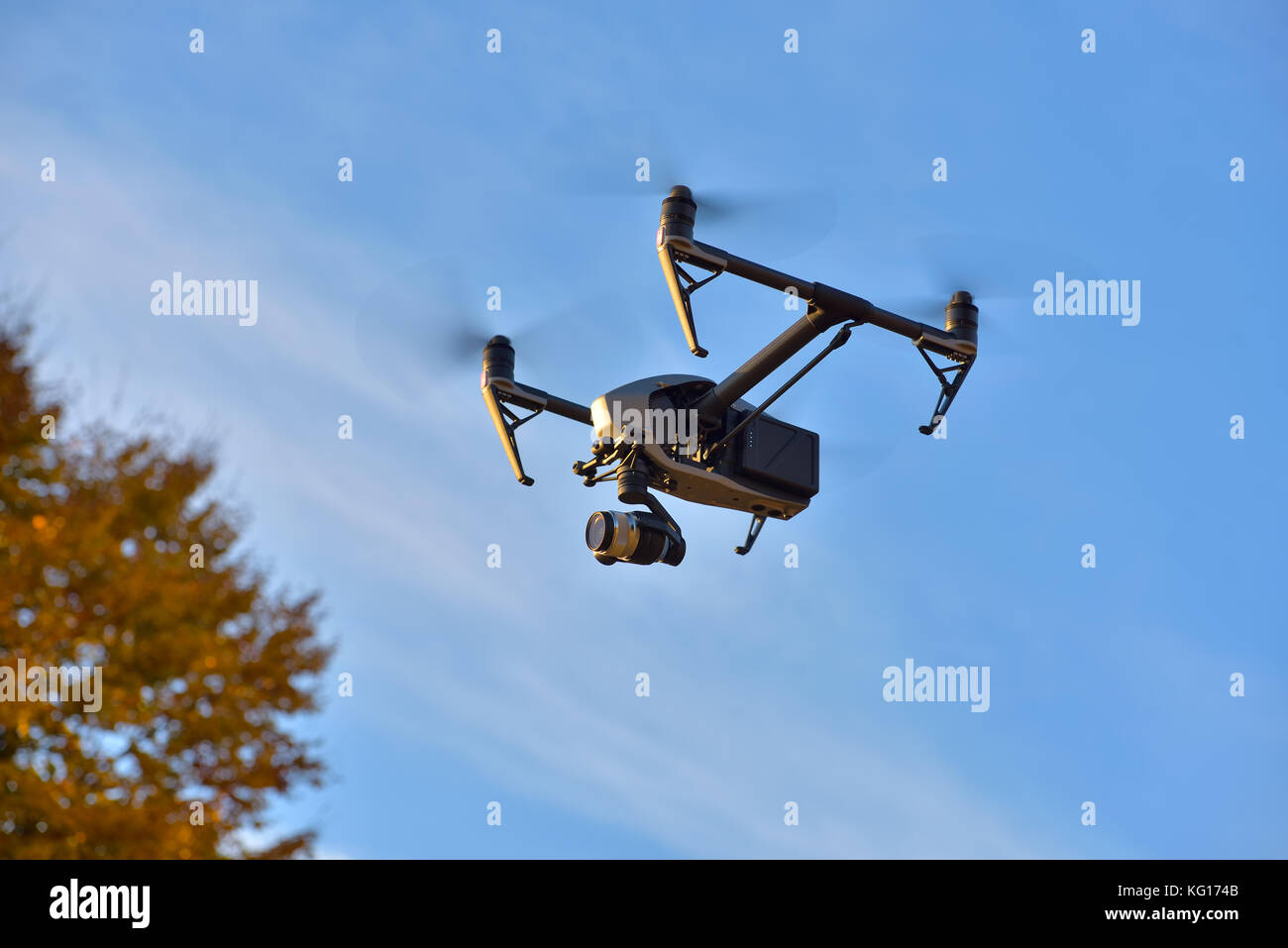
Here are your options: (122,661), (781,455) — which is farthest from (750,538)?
(122,661)

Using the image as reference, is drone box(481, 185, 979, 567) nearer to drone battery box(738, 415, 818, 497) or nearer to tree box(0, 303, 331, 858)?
drone battery box(738, 415, 818, 497)

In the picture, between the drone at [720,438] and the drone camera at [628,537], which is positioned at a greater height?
the drone at [720,438]

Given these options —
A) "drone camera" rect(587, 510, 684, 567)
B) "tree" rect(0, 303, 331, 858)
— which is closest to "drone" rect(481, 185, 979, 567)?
"drone camera" rect(587, 510, 684, 567)

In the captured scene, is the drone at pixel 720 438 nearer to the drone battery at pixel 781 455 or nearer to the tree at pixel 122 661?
the drone battery at pixel 781 455

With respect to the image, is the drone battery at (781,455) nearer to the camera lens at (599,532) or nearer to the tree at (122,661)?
the camera lens at (599,532)

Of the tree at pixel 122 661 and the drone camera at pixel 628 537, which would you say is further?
the tree at pixel 122 661

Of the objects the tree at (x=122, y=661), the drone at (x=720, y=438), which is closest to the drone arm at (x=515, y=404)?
the drone at (x=720, y=438)

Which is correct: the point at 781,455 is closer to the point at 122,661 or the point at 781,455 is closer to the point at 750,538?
the point at 750,538
